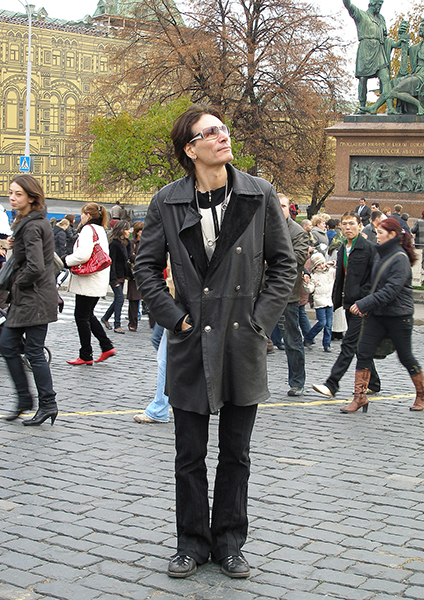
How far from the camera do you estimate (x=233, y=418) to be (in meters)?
3.73

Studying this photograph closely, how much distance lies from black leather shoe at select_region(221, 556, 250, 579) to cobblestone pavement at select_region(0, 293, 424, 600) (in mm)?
37

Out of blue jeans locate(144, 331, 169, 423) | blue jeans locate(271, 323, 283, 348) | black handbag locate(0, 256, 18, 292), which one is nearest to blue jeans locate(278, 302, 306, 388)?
blue jeans locate(144, 331, 169, 423)

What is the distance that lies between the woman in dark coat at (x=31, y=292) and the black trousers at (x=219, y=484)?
9.98ft

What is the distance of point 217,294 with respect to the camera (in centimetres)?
360

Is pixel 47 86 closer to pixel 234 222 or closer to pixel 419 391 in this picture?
pixel 419 391

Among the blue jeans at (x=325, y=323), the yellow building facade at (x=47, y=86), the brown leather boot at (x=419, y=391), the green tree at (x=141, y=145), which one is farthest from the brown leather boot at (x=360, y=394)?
the yellow building facade at (x=47, y=86)

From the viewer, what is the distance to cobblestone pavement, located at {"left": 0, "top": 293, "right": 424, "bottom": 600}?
11.9ft

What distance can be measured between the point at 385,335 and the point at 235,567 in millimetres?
4279

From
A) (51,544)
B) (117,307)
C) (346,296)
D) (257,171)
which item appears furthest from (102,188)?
(51,544)

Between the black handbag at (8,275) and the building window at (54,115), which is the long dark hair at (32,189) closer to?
the black handbag at (8,275)

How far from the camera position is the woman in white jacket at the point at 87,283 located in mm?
9492

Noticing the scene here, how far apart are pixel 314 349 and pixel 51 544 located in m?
8.19

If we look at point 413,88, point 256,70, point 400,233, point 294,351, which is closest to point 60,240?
point 294,351

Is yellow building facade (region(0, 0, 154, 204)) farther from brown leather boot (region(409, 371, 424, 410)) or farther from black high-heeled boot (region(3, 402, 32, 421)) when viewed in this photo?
black high-heeled boot (region(3, 402, 32, 421))
